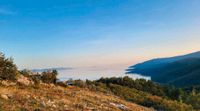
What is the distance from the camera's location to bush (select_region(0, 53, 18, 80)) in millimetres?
24584

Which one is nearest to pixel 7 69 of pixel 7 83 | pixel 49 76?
pixel 7 83

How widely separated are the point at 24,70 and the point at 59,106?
55.9ft

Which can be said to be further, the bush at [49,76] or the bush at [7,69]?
the bush at [49,76]

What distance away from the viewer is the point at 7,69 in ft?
82.1

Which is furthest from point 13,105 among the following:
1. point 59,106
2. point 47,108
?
Answer: point 59,106

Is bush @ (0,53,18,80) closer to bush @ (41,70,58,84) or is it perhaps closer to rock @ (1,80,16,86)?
rock @ (1,80,16,86)

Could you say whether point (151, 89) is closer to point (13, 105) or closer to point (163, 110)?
point (163, 110)

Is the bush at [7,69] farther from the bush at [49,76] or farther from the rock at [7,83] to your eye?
the bush at [49,76]

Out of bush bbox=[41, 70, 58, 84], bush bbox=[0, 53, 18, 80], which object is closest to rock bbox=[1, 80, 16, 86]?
bush bbox=[0, 53, 18, 80]

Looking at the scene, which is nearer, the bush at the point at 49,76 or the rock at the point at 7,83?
the rock at the point at 7,83

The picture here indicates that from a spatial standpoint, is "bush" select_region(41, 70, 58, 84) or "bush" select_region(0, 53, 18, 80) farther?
"bush" select_region(41, 70, 58, 84)

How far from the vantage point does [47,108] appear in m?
16.9

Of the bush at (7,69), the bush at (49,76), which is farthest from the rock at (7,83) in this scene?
the bush at (49,76)

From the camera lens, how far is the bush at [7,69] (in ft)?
80.7
